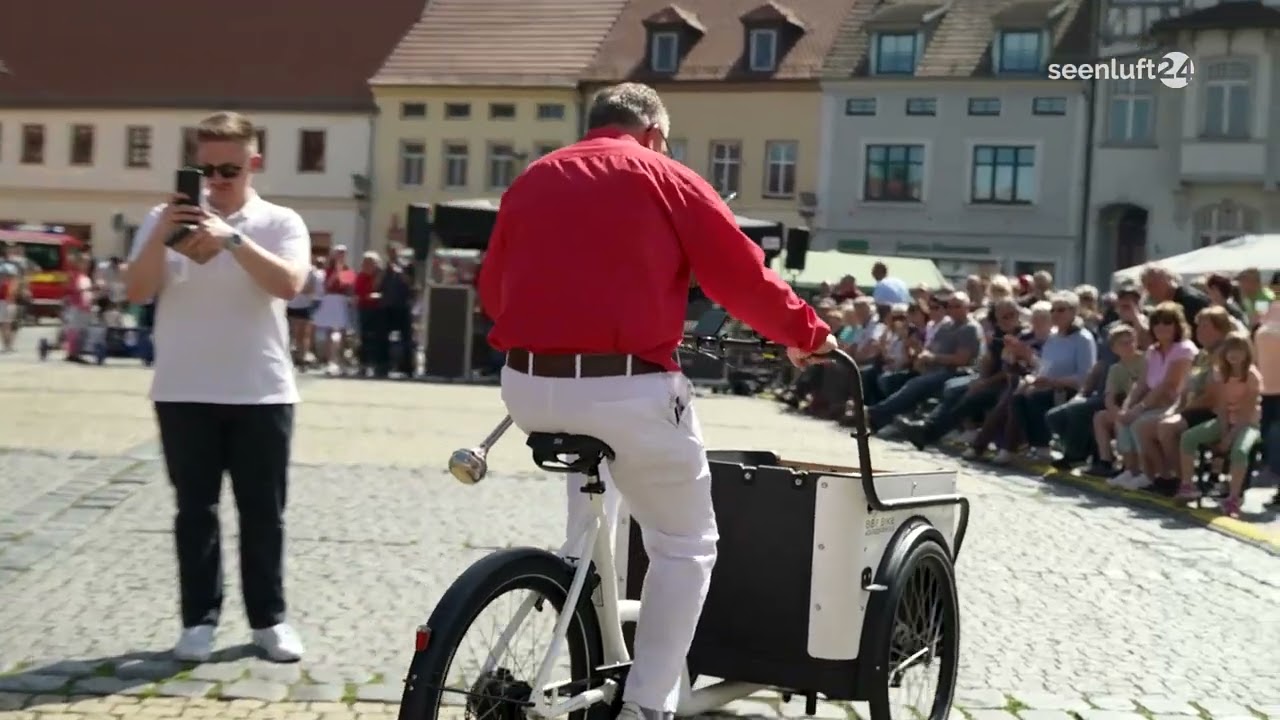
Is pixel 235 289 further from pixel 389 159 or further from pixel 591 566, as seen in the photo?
pixel 389 159

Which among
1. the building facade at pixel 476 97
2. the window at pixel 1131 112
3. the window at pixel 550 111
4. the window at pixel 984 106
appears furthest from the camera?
the building facade at pixel 476 97

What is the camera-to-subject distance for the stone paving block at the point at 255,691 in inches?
241

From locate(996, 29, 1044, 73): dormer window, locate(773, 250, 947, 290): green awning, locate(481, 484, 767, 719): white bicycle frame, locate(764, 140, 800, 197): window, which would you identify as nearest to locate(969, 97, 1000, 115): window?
locate(996, 29, 1044, 73): dormer window

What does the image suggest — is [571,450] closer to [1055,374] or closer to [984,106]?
[1055,374]

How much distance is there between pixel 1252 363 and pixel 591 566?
9256 millimetres

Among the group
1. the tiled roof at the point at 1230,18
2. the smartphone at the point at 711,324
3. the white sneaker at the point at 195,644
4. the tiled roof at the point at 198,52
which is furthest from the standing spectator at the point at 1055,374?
the tiled roof at the point at 198,52

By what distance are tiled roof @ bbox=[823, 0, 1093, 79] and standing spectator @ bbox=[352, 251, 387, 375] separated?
2672 cm

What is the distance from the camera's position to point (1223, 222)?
1871 inches

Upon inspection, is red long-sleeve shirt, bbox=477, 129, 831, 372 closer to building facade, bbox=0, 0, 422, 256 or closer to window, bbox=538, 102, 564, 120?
window, bbox=538, 102, 564, 120

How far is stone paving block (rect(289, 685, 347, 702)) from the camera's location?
20.2 ft

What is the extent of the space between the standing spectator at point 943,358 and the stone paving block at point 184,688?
41.8ft

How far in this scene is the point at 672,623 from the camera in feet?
15.8

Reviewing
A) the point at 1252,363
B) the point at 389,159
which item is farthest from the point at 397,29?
the point at 1252,363

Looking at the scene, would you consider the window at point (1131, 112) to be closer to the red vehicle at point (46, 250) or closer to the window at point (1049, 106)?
the window at point (1049, 106)
